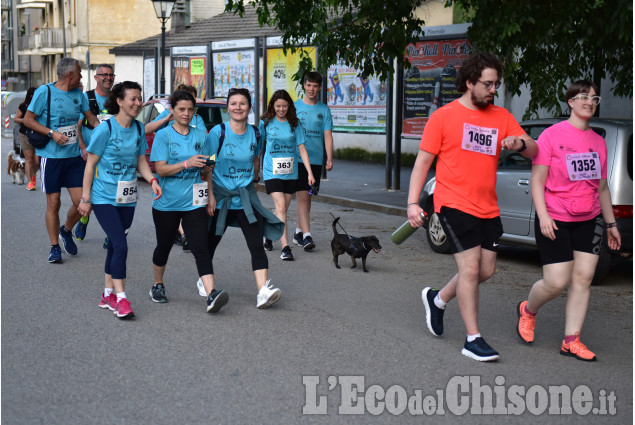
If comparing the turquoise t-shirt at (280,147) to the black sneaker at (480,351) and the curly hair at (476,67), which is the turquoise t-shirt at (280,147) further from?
the black sneaker at (480,351)

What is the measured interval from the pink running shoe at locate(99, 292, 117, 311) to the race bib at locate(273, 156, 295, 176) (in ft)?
9.85

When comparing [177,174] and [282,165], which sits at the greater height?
[177,174]

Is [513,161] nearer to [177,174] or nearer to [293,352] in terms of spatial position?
[177,174]

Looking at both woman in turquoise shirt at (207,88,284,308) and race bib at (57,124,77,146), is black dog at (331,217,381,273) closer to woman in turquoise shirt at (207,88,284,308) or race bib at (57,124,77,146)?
woman in turquoise shirt at (207,88,284,308)

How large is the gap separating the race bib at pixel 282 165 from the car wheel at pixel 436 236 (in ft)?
5.70

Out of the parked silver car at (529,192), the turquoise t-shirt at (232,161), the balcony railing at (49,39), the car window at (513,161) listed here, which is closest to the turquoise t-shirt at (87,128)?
the turquoise t-shirt at (232,161)

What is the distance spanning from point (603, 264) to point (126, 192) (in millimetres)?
4272

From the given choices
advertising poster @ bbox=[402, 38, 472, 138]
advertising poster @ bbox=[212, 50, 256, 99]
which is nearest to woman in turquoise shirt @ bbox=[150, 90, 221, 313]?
advertising poster @ bbox=[402, 38, 472, 138]

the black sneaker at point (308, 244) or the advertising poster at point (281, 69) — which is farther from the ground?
the advertising poster at point (281, 69)

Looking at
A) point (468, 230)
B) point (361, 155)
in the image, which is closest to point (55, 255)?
point (468, 230)

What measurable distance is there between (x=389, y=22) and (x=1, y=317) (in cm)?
671

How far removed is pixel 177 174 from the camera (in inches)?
285

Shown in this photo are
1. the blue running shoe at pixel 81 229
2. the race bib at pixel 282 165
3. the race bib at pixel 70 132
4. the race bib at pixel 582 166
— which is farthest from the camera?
the blue running shoe at pixel 81 229

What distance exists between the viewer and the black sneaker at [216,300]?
22.7 ft
